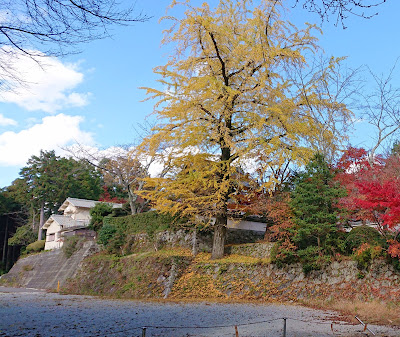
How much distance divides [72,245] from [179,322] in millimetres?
18835

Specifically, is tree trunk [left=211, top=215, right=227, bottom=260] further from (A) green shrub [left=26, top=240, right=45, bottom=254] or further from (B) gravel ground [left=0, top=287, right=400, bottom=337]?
(A) green shrub [left=26, top=240, right=45, bottom=254]

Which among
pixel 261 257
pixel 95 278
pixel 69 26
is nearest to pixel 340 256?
pixel 261 257

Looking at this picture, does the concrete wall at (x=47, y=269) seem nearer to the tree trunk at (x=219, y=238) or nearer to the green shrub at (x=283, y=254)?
the tree trunk at (x=219, y=238)

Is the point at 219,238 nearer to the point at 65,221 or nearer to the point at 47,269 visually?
the point at 47,269

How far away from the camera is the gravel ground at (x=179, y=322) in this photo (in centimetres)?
754

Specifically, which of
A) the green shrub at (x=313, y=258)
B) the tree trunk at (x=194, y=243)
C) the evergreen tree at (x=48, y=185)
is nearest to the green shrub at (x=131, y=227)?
the tree trunk at (x=194, y=243)

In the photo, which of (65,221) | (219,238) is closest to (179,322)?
(219,238)

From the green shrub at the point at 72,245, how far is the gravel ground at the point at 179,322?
48.7ft

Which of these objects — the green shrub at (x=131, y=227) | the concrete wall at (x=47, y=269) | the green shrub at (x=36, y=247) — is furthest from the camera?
the green shrub at (x=36, y=247)

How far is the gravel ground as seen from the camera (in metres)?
7.54

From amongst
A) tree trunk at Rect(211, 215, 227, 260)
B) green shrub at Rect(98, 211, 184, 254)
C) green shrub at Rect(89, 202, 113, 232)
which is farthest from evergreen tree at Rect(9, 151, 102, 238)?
tree trunk at Rect(211, 215, 227, 260)

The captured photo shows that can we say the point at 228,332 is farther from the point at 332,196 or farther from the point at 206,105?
the point at 206,105

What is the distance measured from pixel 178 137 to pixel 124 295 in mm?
7421

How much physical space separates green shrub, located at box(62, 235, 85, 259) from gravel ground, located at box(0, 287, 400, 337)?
14.9 metres
